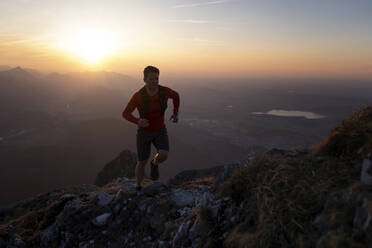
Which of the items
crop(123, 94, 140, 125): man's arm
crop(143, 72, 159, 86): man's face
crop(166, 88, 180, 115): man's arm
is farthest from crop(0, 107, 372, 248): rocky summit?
crop(143, 72, 159, 86): man's face

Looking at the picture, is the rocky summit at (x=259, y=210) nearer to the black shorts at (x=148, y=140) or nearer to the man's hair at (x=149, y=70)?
the black shorts at (x=148, y=140)

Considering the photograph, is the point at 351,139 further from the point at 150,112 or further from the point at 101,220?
the point at 101,220

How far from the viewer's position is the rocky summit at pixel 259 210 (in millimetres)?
2197

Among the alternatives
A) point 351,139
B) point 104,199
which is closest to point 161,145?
point 104,199

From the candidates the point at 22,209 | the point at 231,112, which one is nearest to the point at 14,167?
the point at 22,209

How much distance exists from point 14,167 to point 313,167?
347 feet

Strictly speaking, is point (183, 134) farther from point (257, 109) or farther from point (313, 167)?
point (313, 167)

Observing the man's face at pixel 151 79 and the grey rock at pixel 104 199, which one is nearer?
the man's face at pixel 151 79

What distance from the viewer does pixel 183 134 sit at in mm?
131875

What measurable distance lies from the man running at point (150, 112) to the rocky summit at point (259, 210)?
4.40ft

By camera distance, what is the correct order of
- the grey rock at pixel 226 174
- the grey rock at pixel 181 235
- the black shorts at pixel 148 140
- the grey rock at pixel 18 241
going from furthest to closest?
the grey rock at pixel 18 241 < the black shorts at pixel 148 140 < the grey rock at pixel 226 174 < the grey rock at pixel 181 235

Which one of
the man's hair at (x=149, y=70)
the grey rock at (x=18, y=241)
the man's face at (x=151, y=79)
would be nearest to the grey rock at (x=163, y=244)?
the man's face at (x=151, y=79)

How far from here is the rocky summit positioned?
2.20 meters

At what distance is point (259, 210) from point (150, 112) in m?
3.26
